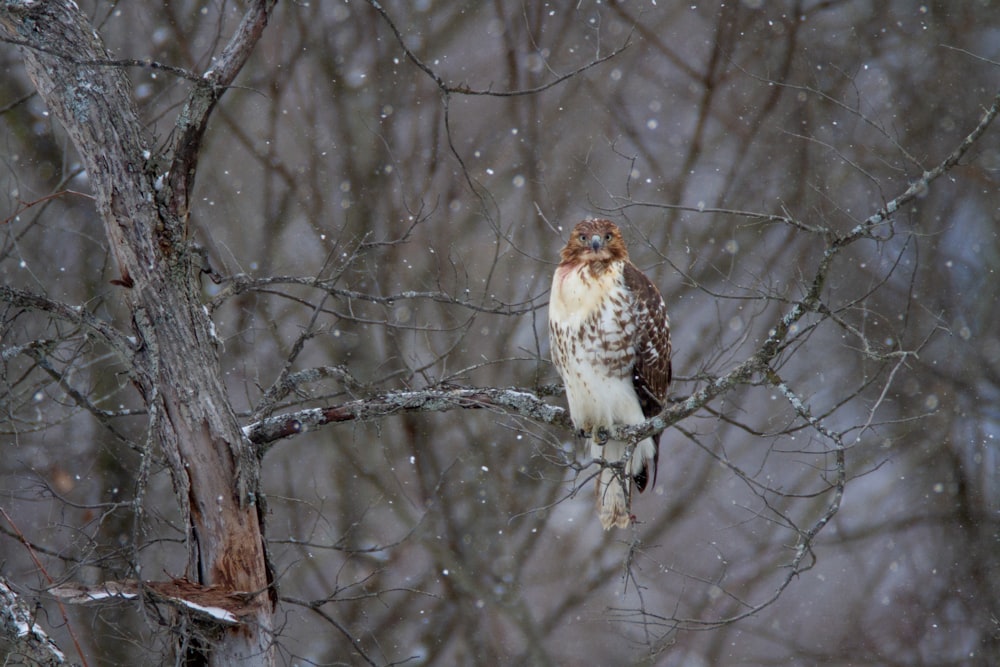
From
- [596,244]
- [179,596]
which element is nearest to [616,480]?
[596,244]

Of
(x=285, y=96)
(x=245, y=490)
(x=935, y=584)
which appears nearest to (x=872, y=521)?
(x=935, y=584)

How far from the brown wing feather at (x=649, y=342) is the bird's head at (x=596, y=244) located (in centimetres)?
9

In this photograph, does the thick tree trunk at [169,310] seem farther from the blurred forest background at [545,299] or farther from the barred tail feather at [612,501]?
the blurred forest background at [545,299]

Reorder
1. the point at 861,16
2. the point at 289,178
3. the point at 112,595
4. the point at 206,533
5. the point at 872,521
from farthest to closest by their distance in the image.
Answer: the point at 861,16, the point at 872,521, the point at 289,178, the point at 206,533, the point at 112,595

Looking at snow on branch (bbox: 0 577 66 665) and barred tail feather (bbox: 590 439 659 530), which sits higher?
barred tail feather (bbox: 590 439 659 530)

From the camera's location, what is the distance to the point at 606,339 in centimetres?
491

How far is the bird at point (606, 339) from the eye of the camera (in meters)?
4.86

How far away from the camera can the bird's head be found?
4883mm

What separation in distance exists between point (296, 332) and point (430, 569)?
2468mm

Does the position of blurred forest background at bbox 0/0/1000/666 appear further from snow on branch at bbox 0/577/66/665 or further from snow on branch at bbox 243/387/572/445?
snow on branch at bbox 0/577/66/665

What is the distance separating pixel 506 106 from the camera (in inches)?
412

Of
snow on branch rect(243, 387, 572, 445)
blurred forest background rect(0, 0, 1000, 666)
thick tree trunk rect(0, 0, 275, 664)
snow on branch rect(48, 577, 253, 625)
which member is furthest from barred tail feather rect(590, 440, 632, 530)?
blurred forest background rect(0, 0, 1000, 666)

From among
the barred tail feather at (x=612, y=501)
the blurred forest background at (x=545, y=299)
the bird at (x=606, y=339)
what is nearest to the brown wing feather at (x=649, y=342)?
the bird at (x=606, y=339)

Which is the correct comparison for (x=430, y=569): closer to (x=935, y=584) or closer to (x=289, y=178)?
(x=289, y=178)
